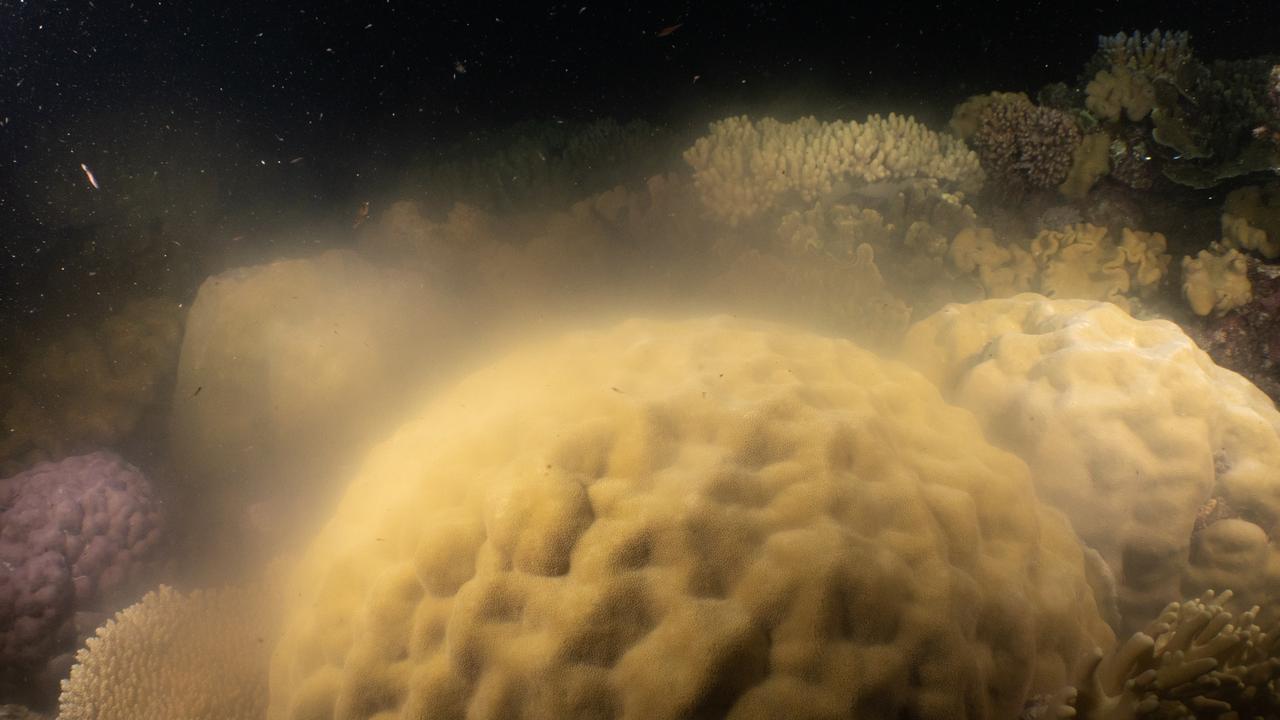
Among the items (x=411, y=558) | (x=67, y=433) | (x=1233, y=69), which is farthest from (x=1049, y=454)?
(x=67, y=433)

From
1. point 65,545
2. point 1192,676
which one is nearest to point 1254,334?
point 1192,676

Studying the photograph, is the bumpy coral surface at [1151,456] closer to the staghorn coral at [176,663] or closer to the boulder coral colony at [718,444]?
the boulder coral colony at [718,444]

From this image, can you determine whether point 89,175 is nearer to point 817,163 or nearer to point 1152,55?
→ point 817,163

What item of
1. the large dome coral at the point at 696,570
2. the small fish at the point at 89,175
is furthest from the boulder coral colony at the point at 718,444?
the small fish at the point at 89,175

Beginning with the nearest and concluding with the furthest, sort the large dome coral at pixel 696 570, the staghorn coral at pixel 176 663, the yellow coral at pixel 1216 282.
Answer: the large dome coral at pixel 696 570
the staghorn coral at pixel 176 663
the yellow coral at pixel 1216 282

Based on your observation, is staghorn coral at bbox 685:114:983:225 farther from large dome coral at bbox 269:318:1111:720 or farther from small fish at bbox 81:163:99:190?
small fish at bbox 81:163:99:190

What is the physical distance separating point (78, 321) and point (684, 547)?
7973 mm

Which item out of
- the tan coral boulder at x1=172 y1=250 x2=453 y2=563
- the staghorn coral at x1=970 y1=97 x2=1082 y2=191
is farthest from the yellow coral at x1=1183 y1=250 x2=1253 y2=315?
the tan coral boulder at x1=172 y1=250 x2=453 y2=563

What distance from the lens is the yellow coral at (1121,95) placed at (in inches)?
209

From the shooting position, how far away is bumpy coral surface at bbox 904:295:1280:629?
291 centimetres

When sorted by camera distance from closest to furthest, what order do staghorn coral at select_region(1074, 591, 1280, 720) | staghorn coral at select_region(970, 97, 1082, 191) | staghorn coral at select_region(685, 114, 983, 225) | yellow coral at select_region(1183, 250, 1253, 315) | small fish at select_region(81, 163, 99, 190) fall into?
1. staghorn coral at select_region(1074, 591, 1280, 720)
2. yellow coral at select_region(1183, 250, 1253, 315)
3. staghorn coral at select_region(685, 114, 983, 225)
4. staghorn coral at select_region(970, 97, 1082, 191)
5. small fish at select_region(81, 163, 99, 190)

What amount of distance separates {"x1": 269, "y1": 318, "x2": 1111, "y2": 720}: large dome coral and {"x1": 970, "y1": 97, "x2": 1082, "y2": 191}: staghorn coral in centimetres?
372

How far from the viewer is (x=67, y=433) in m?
5.54

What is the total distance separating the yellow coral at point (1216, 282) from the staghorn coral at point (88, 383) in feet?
32.9
